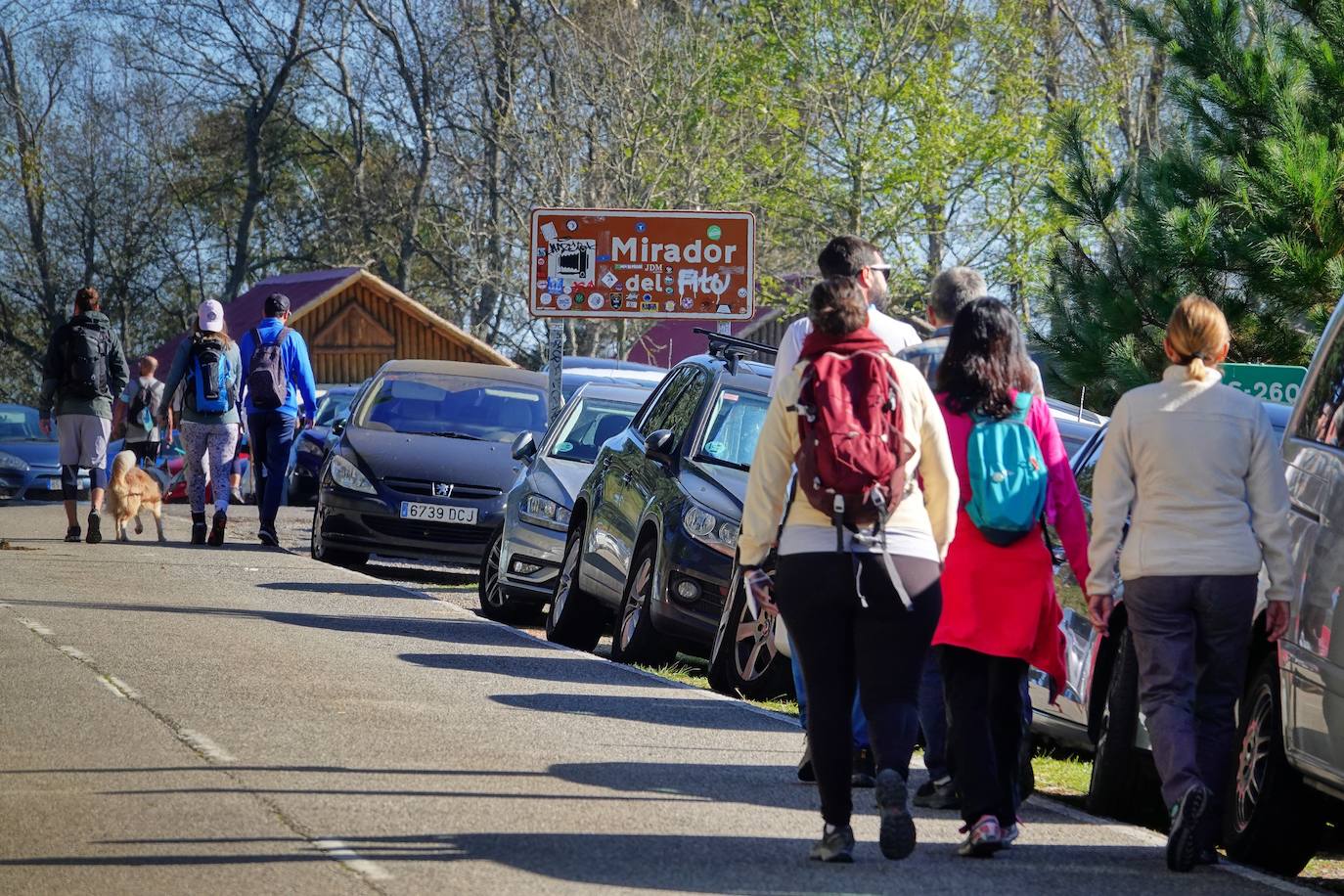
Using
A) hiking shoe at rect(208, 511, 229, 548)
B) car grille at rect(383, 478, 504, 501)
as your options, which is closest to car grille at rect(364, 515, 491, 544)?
car grille at rect(383, 478, 504, 501)

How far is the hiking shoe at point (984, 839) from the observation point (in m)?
6.50


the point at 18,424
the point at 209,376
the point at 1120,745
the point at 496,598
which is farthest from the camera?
the point at 18,424

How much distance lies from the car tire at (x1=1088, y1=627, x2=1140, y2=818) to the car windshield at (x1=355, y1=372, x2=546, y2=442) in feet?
34.9

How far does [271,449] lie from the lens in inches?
728

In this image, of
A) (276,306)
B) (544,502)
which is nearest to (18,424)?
(276,306)

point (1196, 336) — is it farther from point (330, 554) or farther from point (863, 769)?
point (330, 554)

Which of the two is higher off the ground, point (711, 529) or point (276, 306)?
point (276, 306)

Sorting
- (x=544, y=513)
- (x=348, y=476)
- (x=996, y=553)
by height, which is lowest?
(x=544, y=513)

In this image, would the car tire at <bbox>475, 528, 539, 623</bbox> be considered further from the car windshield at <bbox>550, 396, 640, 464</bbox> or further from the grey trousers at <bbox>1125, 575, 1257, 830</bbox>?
the grey trousers at <bbox>1125, 575, 1257, 830</bbox>

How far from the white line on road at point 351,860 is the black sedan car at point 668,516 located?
185 inches

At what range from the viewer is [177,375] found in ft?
59.6

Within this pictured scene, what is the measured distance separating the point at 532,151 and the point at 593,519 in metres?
32.5

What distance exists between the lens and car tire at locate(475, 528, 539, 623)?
1455 centimetres

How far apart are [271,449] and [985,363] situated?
12.5 metres
